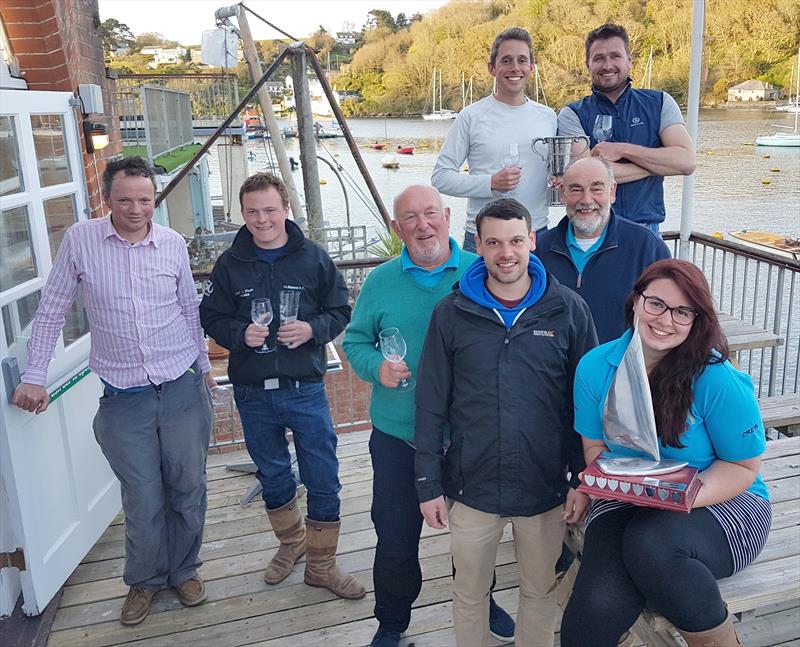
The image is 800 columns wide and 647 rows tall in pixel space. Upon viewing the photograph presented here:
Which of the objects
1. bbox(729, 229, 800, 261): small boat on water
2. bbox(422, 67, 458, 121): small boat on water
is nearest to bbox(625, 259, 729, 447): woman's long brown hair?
bbox(729, 229, 800, 261): small boat on water

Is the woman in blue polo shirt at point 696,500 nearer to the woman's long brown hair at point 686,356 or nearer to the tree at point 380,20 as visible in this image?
the woman's long brown hair at point 686,356

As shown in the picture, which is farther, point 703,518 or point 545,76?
point 545,76

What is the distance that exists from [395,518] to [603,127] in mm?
1780

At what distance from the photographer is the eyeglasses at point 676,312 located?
1.77m

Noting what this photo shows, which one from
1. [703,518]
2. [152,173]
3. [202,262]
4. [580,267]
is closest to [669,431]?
[703,518]

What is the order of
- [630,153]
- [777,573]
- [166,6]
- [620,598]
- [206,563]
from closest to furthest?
1. [620,598]
2. [777,573]
3. [630,153]
4. [206,563]
5. [166,6]

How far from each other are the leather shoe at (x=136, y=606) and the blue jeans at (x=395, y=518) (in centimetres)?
99

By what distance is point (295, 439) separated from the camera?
2.60 m

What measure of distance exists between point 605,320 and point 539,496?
705mm

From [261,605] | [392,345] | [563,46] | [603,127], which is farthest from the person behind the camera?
[563,46]

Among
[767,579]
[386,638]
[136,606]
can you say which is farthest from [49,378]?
A: [767,579]

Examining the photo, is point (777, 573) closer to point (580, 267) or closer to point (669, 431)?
point (669, 431)

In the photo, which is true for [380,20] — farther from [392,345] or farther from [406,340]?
[392,345]

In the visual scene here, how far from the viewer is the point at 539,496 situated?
6.25 feet
